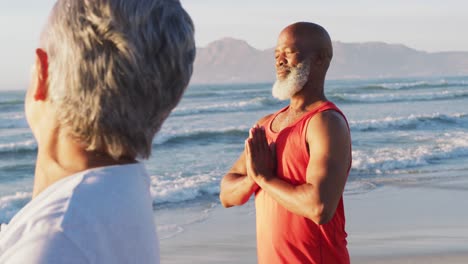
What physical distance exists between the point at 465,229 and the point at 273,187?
19.2 ft

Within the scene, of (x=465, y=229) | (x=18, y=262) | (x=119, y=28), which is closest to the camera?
(x=18, y=262)

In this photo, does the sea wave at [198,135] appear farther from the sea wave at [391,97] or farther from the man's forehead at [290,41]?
the man's forehead at [290,41]

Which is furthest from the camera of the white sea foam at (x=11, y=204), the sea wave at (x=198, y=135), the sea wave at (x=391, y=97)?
the sea wave at (x=391, y=97)

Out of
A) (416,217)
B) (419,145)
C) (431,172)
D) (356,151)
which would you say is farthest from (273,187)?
(419,145)

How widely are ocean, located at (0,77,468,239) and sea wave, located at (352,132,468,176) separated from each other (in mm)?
14

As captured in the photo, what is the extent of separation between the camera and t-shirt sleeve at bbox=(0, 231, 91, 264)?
3.86ft

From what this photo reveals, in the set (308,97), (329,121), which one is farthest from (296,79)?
(329,121)

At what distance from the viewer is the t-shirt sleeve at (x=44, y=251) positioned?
118 cm

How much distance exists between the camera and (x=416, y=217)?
8.91m

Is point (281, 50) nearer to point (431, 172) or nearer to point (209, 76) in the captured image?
point (431, 172)

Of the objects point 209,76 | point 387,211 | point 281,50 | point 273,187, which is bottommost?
point 209,76

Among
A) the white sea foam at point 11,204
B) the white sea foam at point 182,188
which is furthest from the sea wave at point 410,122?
the white sea foam at point 11,204

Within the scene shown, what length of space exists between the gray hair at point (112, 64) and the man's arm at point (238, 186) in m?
1.59

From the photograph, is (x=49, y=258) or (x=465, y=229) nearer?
(x=49, y=258)
